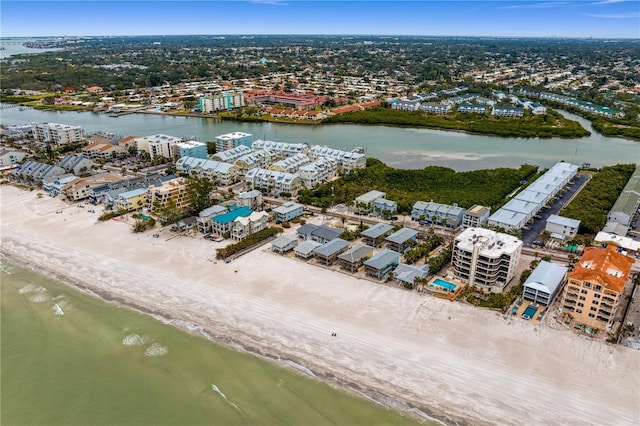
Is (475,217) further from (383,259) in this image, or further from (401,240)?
(383,259)

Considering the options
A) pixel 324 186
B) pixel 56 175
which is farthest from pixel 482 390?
Answer: pixel 56 175

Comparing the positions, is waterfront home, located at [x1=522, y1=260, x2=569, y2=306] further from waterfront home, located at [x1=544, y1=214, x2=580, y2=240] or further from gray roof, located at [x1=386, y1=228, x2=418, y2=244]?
gray roof, located at [x1=386, y1=228, x2=418, y2=244]

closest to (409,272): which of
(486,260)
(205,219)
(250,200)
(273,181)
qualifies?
(486,260)

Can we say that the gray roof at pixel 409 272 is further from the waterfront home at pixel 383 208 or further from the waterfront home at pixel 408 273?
the waterfront home at pixel 383 208

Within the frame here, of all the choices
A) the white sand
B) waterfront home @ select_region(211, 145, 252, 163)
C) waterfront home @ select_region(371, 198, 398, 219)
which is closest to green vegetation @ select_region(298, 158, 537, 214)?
waterfront home @ select_region(371, 198, 398, 219)

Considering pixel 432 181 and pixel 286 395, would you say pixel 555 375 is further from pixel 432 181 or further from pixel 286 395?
pixel 432 181

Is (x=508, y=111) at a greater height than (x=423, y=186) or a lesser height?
greater

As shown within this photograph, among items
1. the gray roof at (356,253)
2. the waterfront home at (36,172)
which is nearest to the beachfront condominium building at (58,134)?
the waterfront home at (36,172)
